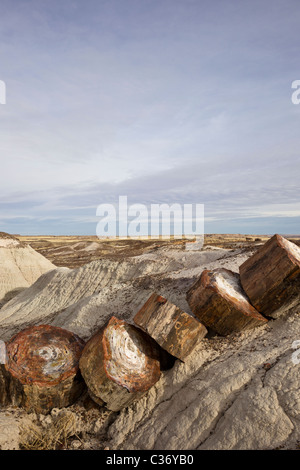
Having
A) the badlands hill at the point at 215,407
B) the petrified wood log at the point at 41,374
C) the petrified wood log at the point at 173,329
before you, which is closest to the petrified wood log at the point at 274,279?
the badlands hill at the point at 215,407

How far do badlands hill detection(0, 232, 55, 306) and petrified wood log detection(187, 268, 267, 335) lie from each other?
1700cm

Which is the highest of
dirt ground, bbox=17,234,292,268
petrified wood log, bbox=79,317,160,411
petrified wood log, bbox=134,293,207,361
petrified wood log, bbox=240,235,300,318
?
petrified wood log, bbox=240,235,300,318

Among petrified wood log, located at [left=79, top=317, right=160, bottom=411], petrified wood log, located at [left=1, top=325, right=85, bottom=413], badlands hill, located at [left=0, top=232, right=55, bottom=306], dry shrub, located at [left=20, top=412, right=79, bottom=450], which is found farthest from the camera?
badlands hill, located at [left=0, top=232, right=55, bottom=306]

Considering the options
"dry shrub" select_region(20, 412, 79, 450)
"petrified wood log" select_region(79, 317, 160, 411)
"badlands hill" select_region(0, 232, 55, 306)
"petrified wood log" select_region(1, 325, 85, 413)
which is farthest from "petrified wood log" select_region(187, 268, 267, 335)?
"badlands hill" select_region(0, 232, 55, 306)

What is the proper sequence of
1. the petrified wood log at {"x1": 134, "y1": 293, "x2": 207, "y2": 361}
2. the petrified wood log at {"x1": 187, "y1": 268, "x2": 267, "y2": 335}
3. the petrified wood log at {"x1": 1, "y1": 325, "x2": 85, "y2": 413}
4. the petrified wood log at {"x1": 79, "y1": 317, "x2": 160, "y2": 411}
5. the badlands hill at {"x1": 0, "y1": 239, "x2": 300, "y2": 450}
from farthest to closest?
the petrified wood log at {"x1": 1, "y1": 325, "x2": 85, "y2": 413}
the petrified wood log at {"x1": 187, "y1": 268, "x2": 267, "y2": 335}
the petrified wood log at {"x1": 134, "y1": 293, "x2": 207, "y2": 361}
the petrified wood log at {"x1": 79, "y1": 317, "x2": 160, "y2": 411}
the badlands hill at {"x1": 0, "y1": 239, "x2": 300, "y2": 450}

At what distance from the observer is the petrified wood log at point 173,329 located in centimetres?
566

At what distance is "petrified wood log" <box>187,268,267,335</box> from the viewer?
577cm

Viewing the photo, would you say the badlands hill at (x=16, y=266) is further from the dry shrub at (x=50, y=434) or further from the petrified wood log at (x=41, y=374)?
the dry shrub at (x=50, y=434)

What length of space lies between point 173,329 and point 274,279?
2.01 metres

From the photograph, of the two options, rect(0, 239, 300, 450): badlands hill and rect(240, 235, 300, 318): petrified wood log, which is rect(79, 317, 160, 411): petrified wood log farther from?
rect(240, 235, 300, 318): petrified wood log

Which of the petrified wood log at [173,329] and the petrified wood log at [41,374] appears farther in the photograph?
the petrified wood log at [41,374]

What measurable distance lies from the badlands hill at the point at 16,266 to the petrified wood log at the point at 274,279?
17.5 m

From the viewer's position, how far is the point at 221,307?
18.9ft

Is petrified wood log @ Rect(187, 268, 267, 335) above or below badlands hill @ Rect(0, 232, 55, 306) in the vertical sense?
above
